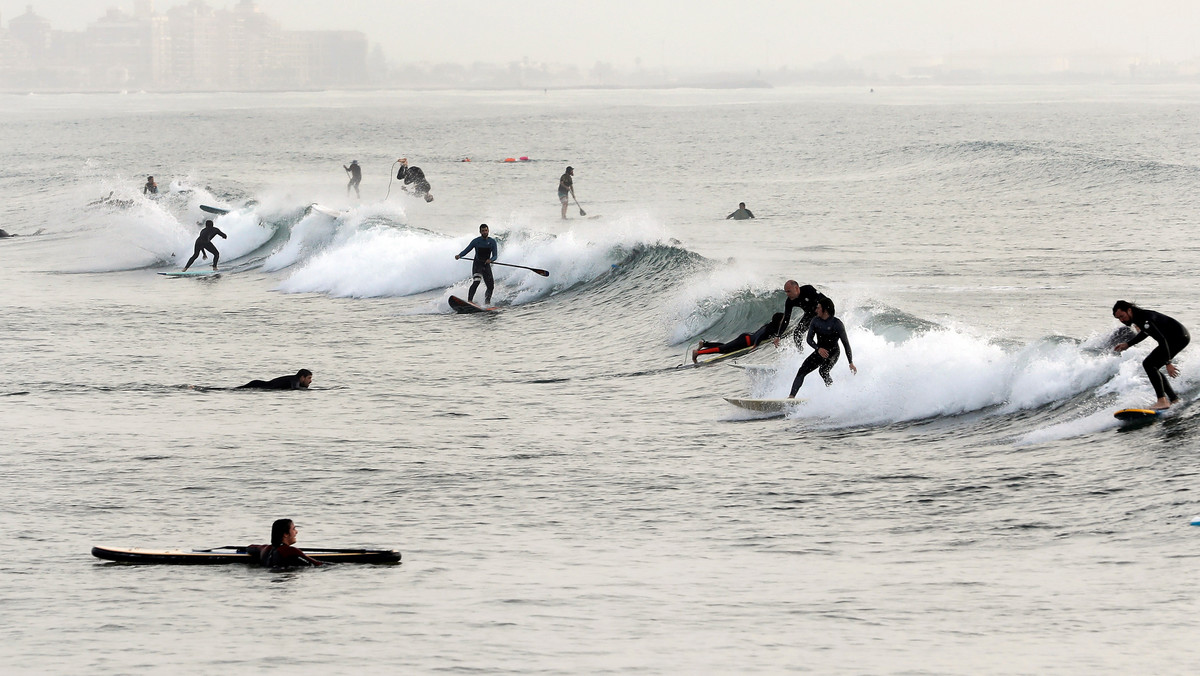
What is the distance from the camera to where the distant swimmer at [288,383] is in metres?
17.7

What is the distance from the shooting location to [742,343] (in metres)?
18.8

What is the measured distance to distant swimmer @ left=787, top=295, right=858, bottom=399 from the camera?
587 inches

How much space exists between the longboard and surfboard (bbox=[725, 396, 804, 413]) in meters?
6.47

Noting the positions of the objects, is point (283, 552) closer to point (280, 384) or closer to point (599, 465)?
point (599, 465)

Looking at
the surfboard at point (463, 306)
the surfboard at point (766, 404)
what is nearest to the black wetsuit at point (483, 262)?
the surfboard at point (463, 306)

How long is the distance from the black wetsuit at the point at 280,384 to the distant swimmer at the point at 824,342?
6939mm

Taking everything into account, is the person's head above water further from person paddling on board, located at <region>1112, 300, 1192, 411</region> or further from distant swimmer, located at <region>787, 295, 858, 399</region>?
person paddling on board, located at <region>1112, 300, 1192, 411</region>

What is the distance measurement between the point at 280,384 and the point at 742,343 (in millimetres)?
6651

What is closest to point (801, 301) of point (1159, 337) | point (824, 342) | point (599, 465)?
point (824, 342)

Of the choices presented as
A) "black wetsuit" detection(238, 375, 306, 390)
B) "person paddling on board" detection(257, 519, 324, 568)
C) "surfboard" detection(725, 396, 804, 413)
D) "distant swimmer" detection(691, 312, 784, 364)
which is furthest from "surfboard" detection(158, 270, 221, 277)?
"person paddling on board" detection(257, 519, 324, 568)

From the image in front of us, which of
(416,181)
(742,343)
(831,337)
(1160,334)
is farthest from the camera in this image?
(416,181)

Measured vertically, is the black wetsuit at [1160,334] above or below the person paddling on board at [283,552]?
above

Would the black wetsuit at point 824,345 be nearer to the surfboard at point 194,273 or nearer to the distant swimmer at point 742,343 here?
the distant swimmer at point 742,343

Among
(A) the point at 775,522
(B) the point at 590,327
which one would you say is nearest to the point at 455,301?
(B) the point at 590,327
